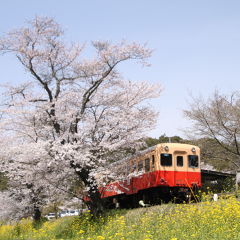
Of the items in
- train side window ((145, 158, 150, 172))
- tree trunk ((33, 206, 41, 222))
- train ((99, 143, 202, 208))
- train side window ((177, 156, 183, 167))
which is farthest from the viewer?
tree trunk ((33, 206, 41, 222))

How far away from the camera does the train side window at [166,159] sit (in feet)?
49.9

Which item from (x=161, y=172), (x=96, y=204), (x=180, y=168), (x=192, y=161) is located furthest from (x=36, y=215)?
(x=192, y=161)

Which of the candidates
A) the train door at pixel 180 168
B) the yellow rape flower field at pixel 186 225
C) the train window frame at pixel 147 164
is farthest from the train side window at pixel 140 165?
the yellow rape flower field at pixel 186 225

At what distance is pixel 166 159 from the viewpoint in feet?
50.3

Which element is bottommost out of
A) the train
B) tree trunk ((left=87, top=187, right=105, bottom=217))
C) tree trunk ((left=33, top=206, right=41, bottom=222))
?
tree trunk ((left=33, top=206, right=41, bottom=222))

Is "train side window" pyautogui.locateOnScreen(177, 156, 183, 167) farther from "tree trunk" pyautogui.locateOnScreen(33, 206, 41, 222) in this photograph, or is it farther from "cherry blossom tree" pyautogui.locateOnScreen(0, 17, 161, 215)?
"tree trunk" pyautogui.locateOnScreen(33, 206, 41, 222)

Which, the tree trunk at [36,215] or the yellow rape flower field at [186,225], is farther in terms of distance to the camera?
the tree trunk at [36,215]

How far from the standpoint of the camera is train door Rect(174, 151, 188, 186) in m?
15.4

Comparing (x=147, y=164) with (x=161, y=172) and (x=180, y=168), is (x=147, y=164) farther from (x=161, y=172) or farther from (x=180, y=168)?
(x=180, y=168)

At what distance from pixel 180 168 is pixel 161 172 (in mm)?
996

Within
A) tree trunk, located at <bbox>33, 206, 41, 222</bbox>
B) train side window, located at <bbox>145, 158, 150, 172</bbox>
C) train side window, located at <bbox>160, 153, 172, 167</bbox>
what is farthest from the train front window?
tree trunk, located at <bbox>33, 206, 41, 222</bbox>

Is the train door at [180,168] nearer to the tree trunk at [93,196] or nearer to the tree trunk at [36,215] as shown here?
the tree trunk at [93,196]

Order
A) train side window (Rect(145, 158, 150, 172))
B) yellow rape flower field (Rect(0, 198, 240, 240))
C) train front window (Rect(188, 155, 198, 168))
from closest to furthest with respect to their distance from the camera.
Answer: yellow rape flower field (Rect(0, 198, 240, 240))
train side window (Rect(145, 158, 150, 172))
train front window (Rect(188, 155, 198, 168))

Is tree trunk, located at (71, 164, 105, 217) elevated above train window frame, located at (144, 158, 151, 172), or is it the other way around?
train window frame, located at (144, 158, 151, 172)
